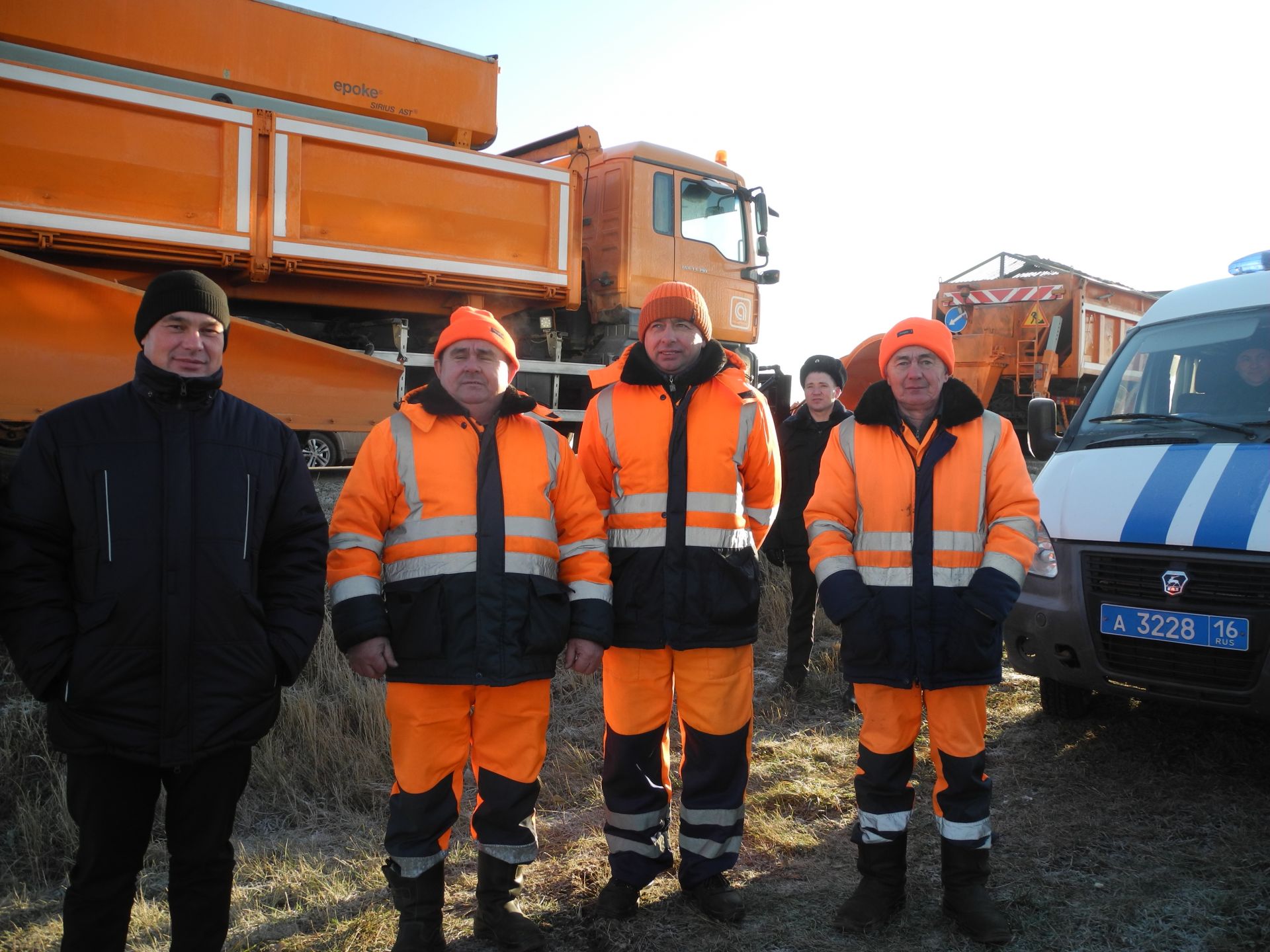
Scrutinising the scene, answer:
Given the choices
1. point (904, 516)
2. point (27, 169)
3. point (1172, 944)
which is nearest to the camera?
point (1172, 944)

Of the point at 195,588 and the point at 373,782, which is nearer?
the point at 195,588

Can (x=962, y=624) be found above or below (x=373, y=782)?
above

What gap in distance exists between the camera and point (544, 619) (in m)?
2.56

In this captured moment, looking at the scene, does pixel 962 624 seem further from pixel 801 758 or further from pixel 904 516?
pixel 801 758

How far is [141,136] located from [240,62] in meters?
0.91

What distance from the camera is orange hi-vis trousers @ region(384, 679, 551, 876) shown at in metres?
2.51

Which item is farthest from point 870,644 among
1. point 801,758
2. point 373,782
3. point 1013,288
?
point 1013,288

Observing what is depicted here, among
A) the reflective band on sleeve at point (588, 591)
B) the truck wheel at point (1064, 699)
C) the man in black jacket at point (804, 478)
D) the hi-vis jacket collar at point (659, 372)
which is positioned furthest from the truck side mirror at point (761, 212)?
the reflective band on sleeve at point (588, 591)

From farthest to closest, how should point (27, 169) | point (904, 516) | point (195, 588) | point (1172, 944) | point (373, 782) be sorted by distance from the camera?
1. point (27, 169)
2. point (373, 782)
3. point (904, 516)
4. point (1172, 944)
5. point (195, 588)

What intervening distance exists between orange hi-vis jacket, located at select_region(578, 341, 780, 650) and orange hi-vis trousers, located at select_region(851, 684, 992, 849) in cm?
45

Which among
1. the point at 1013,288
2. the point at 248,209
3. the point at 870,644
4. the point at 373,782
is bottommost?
the point at 373,782

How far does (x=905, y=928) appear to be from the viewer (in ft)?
→ 8.82

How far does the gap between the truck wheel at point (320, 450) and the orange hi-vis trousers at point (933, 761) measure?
192 inches

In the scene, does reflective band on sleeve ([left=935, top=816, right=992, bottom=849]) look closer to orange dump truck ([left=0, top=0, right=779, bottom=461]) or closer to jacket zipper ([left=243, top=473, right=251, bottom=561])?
jacket zipper ([left=243, top=473, right=251, bottom=561])
